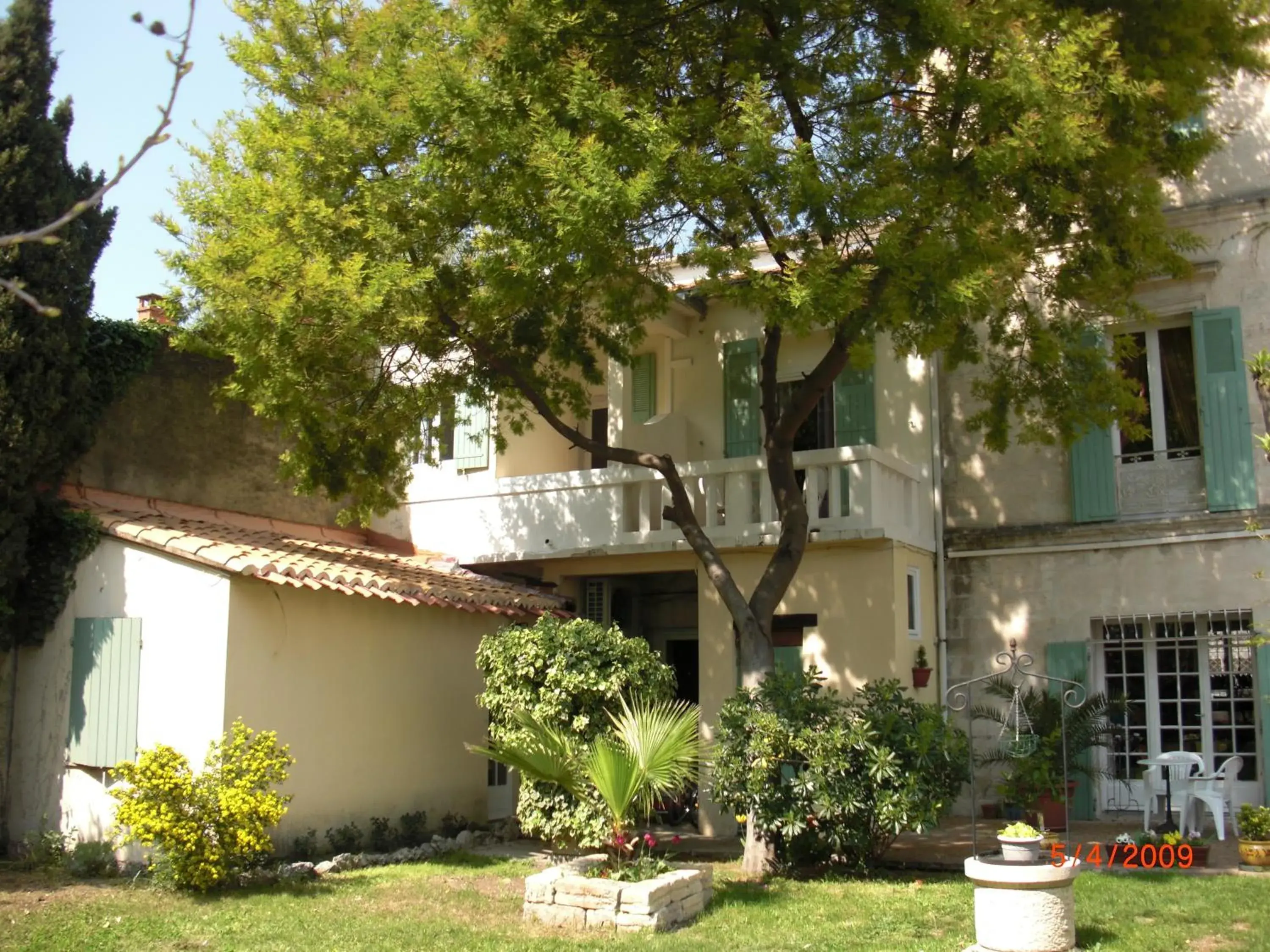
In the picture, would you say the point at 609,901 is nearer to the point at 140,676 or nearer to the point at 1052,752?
the point at 140,676

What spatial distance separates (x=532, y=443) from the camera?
17.4 meters

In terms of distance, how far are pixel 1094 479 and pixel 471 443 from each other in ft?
26.0

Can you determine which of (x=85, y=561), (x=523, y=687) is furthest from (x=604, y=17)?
(x=85, y=561)

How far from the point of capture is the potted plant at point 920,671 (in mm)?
13953

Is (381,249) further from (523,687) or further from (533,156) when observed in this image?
(523,687)

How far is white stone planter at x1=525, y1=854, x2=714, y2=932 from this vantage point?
8688 millimetres

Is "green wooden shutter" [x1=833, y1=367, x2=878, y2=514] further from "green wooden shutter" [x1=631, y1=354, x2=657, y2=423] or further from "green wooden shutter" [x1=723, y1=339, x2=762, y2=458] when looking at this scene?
"green wooden shutter" [x1=631, y1=354, x2=657, y2=423]

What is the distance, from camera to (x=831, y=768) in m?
10.3

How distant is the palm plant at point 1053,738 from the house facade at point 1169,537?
0.54 meters

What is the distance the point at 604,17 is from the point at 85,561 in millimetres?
7095

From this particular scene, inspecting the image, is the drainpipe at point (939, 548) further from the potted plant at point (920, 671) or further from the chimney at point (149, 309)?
the chimney at point (149, 309)

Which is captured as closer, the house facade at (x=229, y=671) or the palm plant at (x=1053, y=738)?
the house facade at (x=229, y=671)

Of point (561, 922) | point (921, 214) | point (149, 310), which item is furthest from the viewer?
point (149, 310)
